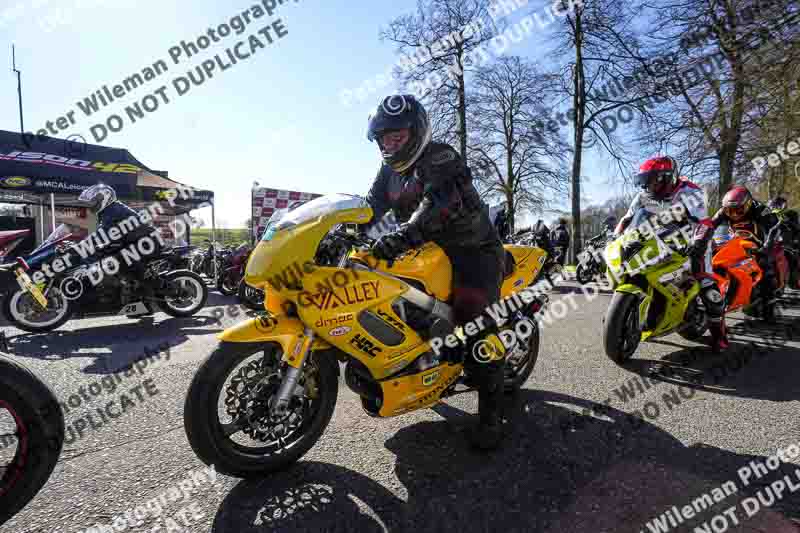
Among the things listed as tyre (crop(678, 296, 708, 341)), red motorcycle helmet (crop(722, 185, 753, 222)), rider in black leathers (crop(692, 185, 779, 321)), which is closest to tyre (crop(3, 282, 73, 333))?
tyre (crop(678, 296, 708, 341))

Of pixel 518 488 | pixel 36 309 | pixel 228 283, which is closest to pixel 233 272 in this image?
pixel 228 283

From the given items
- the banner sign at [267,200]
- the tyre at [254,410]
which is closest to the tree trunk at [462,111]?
the banner sign at [267,200]

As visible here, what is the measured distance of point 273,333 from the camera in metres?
2.06

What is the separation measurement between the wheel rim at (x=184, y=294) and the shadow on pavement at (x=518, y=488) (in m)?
5.26

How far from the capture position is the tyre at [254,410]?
6.35 ft

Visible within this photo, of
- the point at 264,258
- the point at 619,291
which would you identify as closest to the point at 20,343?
the point at 264,258

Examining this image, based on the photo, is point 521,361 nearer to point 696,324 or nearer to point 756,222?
point 696,324

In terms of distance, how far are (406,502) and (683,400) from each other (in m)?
2.34

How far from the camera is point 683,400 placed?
3125 mm

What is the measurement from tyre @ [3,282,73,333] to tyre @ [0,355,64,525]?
481 cm

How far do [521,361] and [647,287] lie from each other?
1.63 m

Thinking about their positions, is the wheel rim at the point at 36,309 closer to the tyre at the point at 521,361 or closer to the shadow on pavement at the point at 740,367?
the tyre at the point at 521,361

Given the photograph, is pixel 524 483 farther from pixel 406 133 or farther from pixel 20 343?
pixel 20 343

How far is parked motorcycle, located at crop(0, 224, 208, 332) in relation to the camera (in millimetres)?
5535
